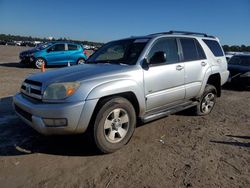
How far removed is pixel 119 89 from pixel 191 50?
2.42 meters

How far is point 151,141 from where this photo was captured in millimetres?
4691

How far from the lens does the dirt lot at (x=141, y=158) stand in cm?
336

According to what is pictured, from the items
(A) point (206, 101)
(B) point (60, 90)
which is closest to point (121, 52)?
(B) point (60, 90)

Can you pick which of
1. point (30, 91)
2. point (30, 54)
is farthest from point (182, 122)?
point (30, 54)

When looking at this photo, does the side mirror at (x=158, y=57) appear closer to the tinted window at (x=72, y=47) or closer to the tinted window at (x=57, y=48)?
the tinted window at (x=57, y=48)

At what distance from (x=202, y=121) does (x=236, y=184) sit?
2.74 metres

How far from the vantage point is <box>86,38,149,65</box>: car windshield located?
15.7 feet

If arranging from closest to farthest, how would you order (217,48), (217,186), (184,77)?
(217,186) → (184,77) → (217,48)

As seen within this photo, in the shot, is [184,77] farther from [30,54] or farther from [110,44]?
[30,54]

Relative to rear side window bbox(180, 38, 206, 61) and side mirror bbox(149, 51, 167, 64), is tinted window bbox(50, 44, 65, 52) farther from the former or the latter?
side mirror bbox(149, 51, 167, 64)

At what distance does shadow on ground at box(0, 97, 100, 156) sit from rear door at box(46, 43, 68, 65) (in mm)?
11854

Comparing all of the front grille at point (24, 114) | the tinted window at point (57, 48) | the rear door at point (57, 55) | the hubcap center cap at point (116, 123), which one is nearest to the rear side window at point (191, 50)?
the hubcap center cap at point (116, 123)

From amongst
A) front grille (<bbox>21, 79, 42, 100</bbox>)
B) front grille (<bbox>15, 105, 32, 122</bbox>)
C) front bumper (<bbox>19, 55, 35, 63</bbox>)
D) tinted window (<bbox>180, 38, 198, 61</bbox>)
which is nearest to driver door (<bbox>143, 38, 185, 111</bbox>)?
tinted window (<bbox>180, 38, 198, 61</bbox>)

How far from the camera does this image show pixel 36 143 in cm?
448
